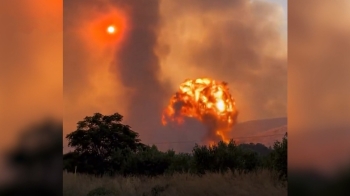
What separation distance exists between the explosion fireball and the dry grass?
602mm

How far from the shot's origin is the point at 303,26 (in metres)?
3.61

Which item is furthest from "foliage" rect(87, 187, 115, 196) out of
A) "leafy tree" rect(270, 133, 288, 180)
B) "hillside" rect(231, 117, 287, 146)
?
"leafy tree" rect(270, 133, 288, 180)

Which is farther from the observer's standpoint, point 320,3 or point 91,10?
point 91,10

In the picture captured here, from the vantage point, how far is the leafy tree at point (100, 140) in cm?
709

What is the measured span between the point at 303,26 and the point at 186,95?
11.5ft

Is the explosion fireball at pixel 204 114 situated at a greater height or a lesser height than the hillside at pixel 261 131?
greater

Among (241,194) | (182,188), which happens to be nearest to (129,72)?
(182,188)

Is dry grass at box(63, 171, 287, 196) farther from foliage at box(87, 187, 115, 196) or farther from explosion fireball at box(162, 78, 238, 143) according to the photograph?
explosion fireball at box(162, 78, 238, 143)

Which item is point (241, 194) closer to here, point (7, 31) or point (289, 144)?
point (289, 144)

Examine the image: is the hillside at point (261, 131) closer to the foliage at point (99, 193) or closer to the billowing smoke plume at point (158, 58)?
the billowing smoke plume at point (158, 58)

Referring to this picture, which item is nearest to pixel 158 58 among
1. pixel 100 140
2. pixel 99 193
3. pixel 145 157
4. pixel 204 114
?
pixel 204 114

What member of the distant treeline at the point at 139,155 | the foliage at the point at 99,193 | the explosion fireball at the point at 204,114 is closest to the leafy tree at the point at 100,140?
the distant treeline at the point at 139,155

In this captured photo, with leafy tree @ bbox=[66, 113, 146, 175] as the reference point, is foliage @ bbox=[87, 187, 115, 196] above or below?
below

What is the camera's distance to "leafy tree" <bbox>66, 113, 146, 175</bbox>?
23.3 feet
